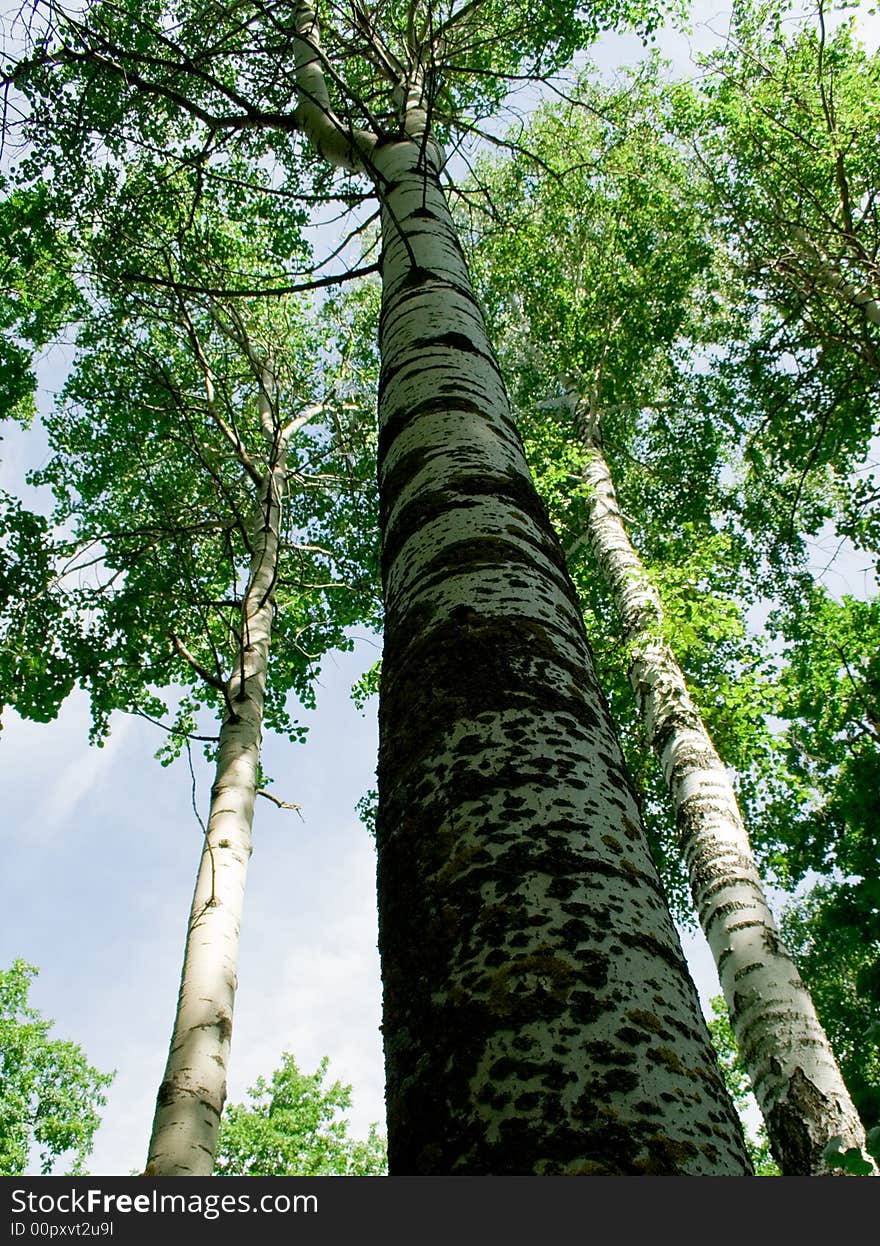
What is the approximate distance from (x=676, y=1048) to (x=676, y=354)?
13.3 m

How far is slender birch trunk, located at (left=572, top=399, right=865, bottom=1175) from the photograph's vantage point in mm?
3367

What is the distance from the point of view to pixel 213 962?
3.34m

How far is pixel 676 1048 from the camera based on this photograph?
722mm

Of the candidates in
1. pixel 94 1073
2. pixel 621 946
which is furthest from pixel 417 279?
pixel 94 1073

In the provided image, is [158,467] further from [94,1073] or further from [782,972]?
[94,1073]

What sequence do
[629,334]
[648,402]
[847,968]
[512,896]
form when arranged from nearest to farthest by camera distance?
[512,896] < [629,334] < [648,402] < [847,968]

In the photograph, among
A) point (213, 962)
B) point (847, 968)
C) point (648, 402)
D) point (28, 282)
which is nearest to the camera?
point (213, 962)

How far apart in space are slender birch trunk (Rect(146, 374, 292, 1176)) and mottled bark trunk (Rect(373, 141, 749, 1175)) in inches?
94.7

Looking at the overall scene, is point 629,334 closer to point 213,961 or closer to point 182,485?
point 182,485

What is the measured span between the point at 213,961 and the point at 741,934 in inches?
113

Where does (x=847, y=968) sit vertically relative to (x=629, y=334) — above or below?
below

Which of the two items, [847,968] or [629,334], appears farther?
[847,968]

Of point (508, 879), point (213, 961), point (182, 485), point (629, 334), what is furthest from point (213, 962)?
point (629, 334)

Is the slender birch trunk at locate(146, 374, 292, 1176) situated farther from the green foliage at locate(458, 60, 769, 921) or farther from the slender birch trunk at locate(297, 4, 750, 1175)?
the green foliage at locate(458, 60, 769, 921)
